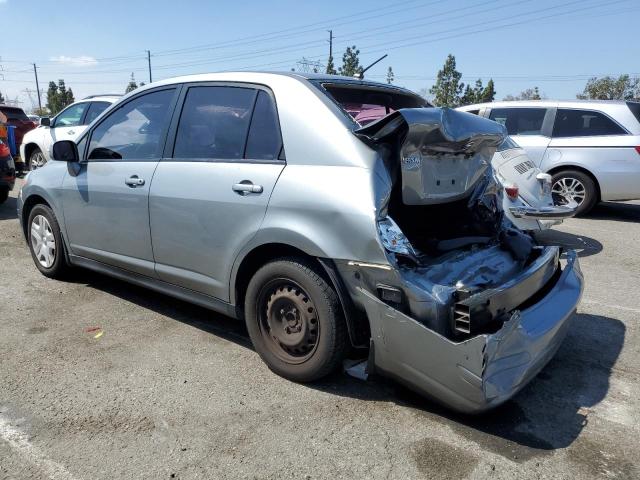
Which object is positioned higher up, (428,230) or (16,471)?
(428,230)

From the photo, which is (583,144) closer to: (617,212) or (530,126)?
(530,126)

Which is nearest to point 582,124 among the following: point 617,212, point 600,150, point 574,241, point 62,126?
point 600,150

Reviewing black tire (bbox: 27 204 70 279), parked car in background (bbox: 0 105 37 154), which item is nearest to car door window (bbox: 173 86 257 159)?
black tire (bbox: 27 204 70 279)

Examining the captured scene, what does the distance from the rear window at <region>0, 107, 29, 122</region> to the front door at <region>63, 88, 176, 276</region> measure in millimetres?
13636

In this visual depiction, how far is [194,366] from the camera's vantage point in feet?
11.4

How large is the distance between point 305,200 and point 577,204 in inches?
267

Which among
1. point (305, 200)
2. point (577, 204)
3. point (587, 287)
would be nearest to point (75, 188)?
point (305, 200)

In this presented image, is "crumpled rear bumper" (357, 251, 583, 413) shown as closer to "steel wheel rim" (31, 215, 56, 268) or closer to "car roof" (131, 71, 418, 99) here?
"car roof" (131, 71, 418, 99)

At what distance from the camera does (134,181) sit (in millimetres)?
3934

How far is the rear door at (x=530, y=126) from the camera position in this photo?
8602 millimetres

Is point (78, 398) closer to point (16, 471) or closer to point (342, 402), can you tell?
point (16, 471)

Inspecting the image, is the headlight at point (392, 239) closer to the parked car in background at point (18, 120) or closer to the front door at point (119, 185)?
the front door at point (119, 185)

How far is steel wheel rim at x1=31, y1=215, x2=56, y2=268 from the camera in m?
4.94

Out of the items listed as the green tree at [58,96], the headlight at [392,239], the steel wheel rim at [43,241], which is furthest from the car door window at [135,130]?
the green tree at [58,96]
